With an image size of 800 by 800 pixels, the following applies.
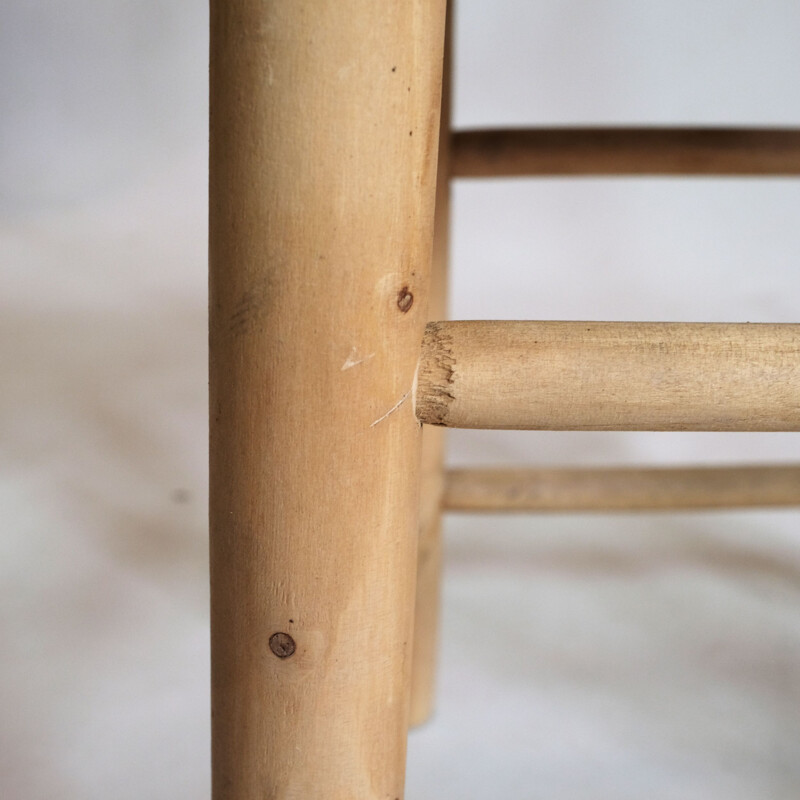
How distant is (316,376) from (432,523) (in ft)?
0.93

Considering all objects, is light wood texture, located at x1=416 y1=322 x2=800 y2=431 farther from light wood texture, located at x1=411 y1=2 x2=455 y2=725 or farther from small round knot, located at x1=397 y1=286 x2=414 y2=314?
light wood texture, located at x1=411 y1=2 x2=455 y2=725

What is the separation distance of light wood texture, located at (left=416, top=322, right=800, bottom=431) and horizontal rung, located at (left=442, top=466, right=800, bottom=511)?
28 centimetres

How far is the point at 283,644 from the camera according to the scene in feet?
0.89

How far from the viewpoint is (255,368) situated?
0.85 ft

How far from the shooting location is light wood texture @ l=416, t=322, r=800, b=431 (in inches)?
10.2

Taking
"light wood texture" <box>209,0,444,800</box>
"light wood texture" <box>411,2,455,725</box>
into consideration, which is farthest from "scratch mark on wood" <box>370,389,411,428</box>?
"light wood texture" <box>411,2,455,725</box>

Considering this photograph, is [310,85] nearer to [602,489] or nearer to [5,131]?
[602,489]

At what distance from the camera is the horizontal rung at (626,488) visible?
0.54 metres

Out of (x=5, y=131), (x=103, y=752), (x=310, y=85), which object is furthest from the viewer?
(x=5, y=131)

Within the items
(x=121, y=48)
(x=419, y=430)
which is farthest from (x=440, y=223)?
(x=121, y=48)

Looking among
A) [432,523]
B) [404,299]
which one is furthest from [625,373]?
[432,523]

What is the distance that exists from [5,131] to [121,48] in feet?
0.58

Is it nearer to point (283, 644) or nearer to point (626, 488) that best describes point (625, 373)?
point (283, 644)

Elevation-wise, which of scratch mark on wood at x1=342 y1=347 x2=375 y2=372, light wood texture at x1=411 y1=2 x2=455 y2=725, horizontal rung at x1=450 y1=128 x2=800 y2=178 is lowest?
light wood texture at x1=411 y1=2 x2=455 y2=725
